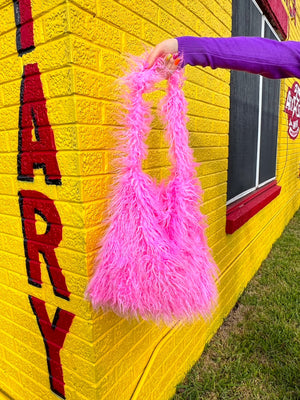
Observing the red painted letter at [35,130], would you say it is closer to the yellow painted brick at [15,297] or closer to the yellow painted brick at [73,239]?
the yellow painted brick at [73,239]

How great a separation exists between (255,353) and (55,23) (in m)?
2.57

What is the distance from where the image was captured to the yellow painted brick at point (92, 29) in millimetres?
1042

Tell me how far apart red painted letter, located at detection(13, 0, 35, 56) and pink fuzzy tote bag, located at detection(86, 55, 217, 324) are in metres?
0.43

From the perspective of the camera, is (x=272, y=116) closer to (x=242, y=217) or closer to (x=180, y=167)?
(x=242, y=217)

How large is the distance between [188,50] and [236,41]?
0.62 feet

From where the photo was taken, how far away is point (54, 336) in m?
1.39

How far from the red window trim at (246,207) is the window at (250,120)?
0.05 meters

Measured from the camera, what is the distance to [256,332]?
8.45ft

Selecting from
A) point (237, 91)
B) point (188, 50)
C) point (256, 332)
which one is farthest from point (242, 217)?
point (188, 50)

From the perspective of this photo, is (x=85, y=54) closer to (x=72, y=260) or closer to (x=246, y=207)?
(x=72, y=260)

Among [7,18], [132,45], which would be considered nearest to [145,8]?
[132,45]

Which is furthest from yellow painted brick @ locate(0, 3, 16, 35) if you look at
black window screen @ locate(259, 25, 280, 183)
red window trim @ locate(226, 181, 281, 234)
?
black window screen @ locate(259, 25, 280, 183)

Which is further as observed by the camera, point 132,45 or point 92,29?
point 132,45

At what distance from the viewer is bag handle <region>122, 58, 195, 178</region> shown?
3.66 feet
